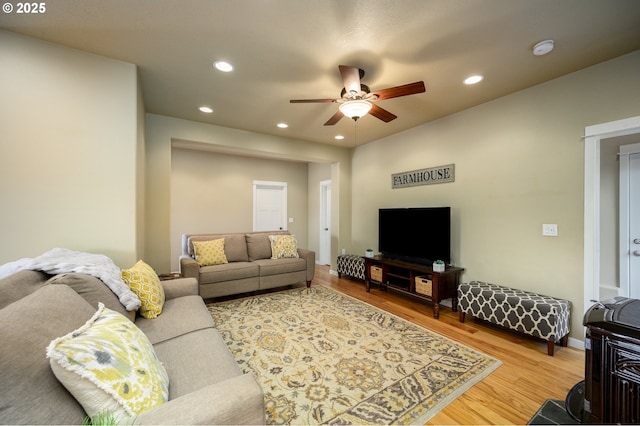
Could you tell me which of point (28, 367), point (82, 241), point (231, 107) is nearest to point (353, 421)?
point (28, 367)

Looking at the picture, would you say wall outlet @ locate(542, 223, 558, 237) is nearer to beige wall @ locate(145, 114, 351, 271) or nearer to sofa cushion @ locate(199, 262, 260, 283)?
beige wall @ locate(145, 114, 351, 271)

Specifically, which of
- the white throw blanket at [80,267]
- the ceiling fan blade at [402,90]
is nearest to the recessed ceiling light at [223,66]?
the ceiling fan blade at [402,90]

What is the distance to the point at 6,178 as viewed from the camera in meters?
1.99

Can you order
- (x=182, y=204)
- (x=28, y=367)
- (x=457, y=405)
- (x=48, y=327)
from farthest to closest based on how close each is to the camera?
(x=182, y=204) → (x=457, y=405) → (x=48, y=327) → (x=28, y=367)

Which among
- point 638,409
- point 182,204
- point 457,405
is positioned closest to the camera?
point 638,409

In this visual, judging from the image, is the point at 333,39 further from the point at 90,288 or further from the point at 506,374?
the point at 506,374

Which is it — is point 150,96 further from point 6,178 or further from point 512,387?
point 512,387

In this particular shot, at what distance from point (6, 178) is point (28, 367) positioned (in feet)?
6.98

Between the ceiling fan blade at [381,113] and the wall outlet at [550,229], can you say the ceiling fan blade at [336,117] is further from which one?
the wall outlet at [550,229]

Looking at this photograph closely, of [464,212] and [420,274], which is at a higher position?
[464,212]

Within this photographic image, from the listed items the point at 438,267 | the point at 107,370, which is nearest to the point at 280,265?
the point at 438,267

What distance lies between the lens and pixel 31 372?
79cm

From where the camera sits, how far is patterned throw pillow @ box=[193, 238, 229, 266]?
380 centimetres

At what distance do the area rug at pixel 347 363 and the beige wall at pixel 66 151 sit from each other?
1.54 m
